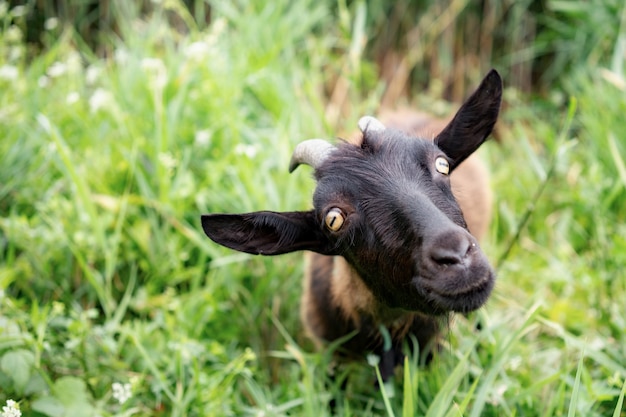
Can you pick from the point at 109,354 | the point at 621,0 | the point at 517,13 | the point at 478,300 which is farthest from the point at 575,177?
the point at 109,354

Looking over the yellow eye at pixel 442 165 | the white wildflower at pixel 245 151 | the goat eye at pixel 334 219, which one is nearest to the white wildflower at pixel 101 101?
the white wildflower at pixel 245 151

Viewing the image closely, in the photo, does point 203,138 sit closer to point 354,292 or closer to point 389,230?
point 354,292

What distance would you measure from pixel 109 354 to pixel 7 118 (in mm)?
2250

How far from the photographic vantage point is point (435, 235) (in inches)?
110

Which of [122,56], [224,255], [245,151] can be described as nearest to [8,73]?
[122,56]

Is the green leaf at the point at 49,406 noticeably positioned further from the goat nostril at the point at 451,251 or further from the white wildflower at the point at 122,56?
the white wildflower at the point at 122,56

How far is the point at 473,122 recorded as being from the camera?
3.52 metres

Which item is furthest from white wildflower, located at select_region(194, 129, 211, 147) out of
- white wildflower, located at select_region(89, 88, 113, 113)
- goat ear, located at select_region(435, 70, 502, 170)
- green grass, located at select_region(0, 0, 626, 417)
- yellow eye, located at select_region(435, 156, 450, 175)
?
yellow eye, located at select_region(435, 156, 450, 175)

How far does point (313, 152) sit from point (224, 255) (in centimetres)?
148

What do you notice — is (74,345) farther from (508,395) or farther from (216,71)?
(216,71)

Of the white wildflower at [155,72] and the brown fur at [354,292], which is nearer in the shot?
the brown fur at [354,292]

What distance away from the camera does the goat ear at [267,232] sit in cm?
332

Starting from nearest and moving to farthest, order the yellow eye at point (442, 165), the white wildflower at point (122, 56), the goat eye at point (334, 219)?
1. the goat eye at point (334, 219)
2. the yellow eye at point (442, 165)
3. the white wildflower at point (122, 56)

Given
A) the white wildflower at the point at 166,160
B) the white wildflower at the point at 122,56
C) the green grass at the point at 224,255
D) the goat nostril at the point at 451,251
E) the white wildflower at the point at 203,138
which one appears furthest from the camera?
the white wildflower at the point at 122,56
